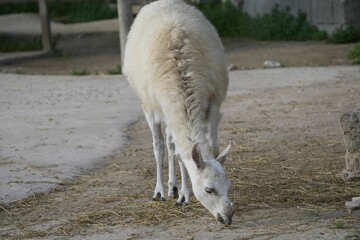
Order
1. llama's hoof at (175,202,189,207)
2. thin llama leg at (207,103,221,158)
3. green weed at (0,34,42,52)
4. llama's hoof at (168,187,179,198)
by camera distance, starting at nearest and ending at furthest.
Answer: thin llama leg at (207,103,221,158) → llama's hoof at (175,202,189,207) → llama's hoof at (168,187,179,198) → green weed at (0,34,42,52)

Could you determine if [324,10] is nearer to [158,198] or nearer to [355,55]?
[355,55]

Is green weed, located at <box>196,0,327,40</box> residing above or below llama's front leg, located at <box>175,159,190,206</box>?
below

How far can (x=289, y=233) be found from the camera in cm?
630

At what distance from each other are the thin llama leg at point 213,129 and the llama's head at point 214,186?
21cm

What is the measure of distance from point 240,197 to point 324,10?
→ 44.0 feet

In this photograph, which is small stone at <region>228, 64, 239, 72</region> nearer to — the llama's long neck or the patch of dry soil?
the patch of dry soil

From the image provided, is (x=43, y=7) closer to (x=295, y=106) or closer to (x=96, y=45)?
(x=96, y=45)

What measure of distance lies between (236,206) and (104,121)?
441 centimetres

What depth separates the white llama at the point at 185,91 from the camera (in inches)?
A: 251

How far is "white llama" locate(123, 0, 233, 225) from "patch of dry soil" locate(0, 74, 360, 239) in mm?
301

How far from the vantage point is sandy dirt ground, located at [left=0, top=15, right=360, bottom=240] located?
21.4 ft

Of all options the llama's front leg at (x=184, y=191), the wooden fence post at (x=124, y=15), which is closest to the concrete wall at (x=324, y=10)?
the wooden fence post at (x=124, y=15)

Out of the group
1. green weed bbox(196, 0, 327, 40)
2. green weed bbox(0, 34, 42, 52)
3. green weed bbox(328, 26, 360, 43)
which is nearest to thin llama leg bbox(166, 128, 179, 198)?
green weed bbox(328, 26, 360, 43)

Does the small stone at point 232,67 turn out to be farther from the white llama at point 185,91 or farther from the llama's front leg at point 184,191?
the llama's front leg at point 184,191
